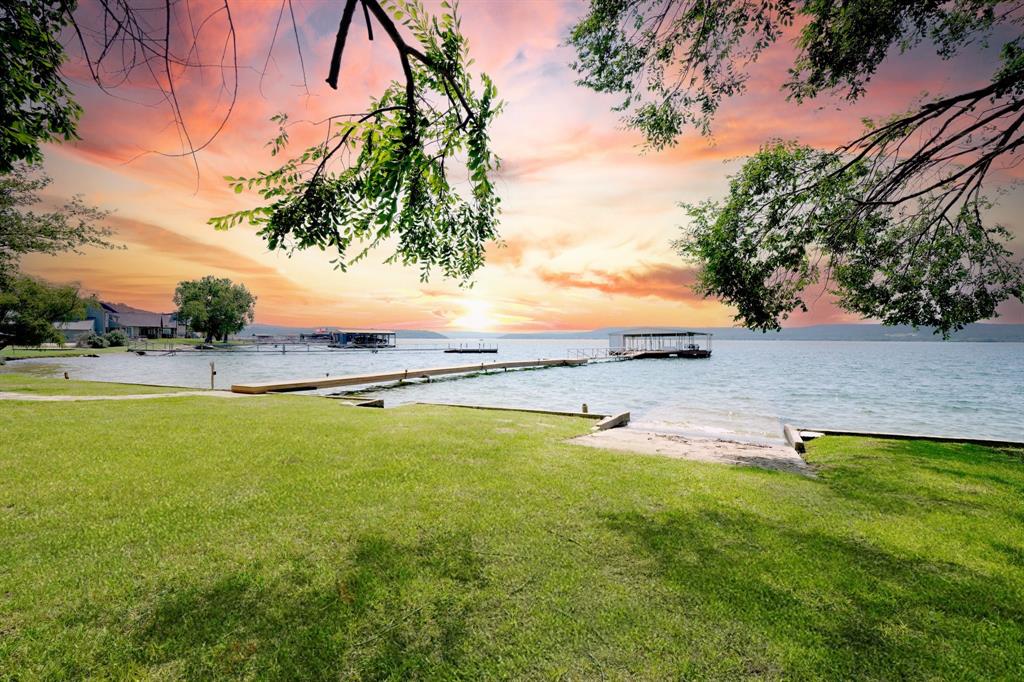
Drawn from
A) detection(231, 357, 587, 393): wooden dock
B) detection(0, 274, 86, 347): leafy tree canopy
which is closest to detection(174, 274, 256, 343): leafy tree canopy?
detection(0, 274, 86, 347): leafy tree canopy

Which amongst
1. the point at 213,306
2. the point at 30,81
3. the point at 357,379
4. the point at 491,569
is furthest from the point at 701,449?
the point at 213,306

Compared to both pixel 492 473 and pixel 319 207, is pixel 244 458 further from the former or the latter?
pixel 319 207

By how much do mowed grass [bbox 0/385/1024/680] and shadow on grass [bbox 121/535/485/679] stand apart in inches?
0.8

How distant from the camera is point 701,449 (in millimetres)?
10586

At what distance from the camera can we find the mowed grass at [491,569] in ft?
10.3

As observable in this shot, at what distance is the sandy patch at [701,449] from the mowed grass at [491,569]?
3.40ft

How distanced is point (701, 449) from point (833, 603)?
6995 millimetres

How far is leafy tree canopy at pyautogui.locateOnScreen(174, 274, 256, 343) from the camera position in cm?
10162

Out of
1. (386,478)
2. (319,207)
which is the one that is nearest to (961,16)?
(319,207)

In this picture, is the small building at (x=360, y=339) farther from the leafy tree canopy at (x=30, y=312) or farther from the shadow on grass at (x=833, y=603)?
the shadow on grass at (x=833, y=603)

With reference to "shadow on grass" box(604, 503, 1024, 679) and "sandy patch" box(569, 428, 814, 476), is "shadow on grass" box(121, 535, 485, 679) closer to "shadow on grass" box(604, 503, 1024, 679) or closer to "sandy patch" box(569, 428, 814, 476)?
"shadow on grass" box(604, 503, 1024, 679)

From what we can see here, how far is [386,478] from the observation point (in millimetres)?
7047

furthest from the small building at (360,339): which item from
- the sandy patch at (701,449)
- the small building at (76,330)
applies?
the sandy patch at (701,449)

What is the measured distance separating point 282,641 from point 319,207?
4603mm
